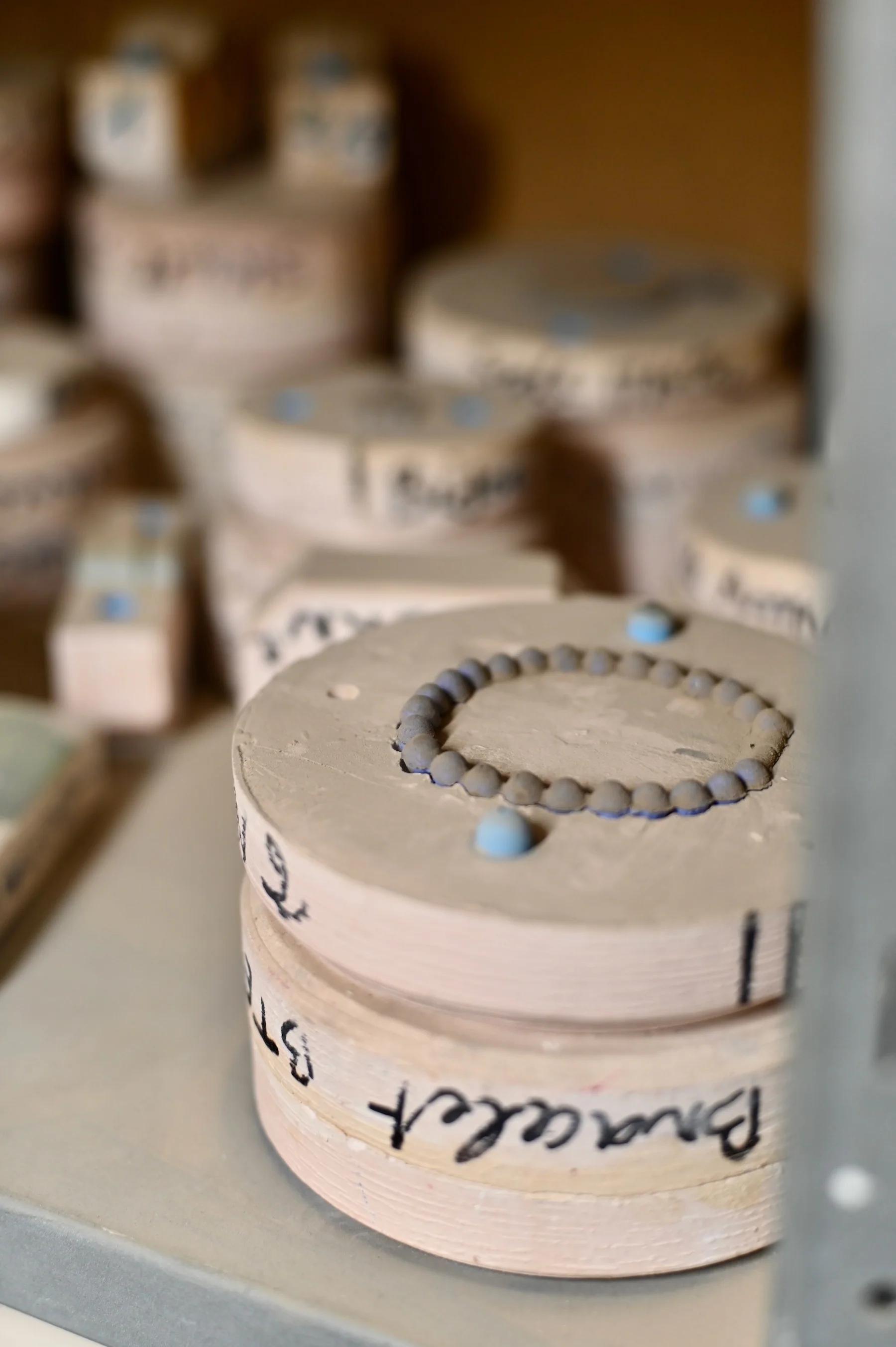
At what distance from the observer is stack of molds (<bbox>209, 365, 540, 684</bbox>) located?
122 cm

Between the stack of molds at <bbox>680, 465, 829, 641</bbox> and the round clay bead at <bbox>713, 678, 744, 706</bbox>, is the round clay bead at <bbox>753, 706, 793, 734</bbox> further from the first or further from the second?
the stack of molds at <bbox>680, 465, 829, 641</bbox>

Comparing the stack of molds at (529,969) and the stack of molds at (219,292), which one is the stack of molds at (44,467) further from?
the stack of molds at (529,969)

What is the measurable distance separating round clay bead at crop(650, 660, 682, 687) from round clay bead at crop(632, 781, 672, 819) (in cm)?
12

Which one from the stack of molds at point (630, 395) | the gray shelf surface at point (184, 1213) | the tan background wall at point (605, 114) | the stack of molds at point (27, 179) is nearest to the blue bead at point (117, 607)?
the gray shelf surface at point (184, 1213)

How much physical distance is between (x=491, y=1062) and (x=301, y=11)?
1498 millimetres

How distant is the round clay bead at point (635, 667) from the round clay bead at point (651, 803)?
0.42 feet

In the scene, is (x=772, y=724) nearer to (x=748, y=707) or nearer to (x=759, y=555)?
(x=748, y=707)

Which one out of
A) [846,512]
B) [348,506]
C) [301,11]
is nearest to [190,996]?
[348,506]

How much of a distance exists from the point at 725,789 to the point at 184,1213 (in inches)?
12.8

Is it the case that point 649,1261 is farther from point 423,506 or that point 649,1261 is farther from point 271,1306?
point 423,506

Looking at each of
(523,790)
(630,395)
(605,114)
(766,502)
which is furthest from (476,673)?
(605,114)

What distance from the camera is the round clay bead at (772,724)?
79 cm

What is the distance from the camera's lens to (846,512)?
1.58 feet

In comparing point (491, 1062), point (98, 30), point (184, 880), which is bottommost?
point (184, 880)
